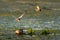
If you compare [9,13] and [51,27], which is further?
[9,13]

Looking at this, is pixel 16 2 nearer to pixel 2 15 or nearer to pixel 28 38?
pixel 2 15

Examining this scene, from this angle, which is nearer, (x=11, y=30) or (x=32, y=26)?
(x=11, y=30)

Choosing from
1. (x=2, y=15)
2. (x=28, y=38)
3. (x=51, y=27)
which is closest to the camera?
(x=28, y=38)

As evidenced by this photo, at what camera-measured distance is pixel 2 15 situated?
24469 millimetres

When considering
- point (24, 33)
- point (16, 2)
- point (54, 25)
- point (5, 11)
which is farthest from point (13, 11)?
point (24, 33)

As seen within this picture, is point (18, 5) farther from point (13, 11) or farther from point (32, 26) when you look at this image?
point (32, 26)

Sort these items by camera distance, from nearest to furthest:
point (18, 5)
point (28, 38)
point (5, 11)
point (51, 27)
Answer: point (28, 38)
point (51, 27)
point (5, 11)
point (18, 5)

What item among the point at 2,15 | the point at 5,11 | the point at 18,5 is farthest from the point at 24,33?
the point at 18,5

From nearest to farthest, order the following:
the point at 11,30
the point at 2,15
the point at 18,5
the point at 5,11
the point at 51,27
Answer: the point at 11,30 < the point at 51,27 < the point at 2,15 < the point at 5,11 < the point at 18,5

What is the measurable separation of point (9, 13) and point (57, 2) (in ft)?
25.1

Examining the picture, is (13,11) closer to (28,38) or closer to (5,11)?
(5,11)

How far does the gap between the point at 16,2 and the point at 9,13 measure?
6.54 metres

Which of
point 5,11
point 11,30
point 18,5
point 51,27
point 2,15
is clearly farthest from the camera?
point 18,5

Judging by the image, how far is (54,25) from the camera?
20.5 metres
